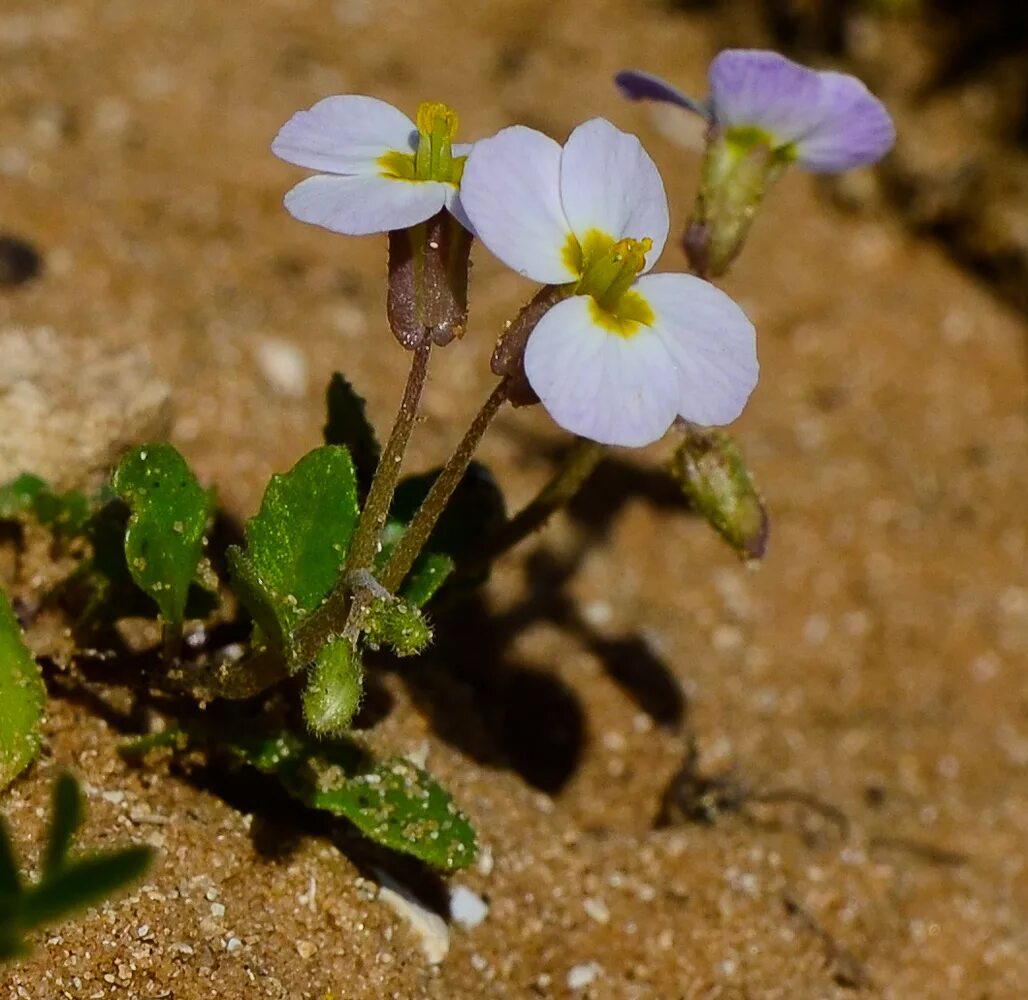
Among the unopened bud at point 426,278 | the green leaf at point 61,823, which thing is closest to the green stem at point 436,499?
the unopened bud at point 426,278

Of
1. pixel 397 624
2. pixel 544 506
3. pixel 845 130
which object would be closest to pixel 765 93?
pixel 845 130

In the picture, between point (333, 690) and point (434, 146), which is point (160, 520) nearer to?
point (333, 690)

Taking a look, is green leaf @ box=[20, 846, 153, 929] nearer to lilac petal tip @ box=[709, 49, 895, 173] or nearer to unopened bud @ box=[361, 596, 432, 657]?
unopened bud @ box=[361, 596, 432, 657]

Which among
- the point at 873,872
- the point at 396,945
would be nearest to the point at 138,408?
the point at 396,945

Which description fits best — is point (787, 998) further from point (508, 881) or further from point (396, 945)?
point (396, 945)

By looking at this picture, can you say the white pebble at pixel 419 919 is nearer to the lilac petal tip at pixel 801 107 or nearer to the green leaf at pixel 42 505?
the green leaf at pixel 42 505

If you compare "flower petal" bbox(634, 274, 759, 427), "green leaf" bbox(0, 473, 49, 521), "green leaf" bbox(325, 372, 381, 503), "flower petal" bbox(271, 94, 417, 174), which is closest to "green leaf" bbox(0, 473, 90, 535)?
"green leaf" bbox(0, 473, 49, 521)
